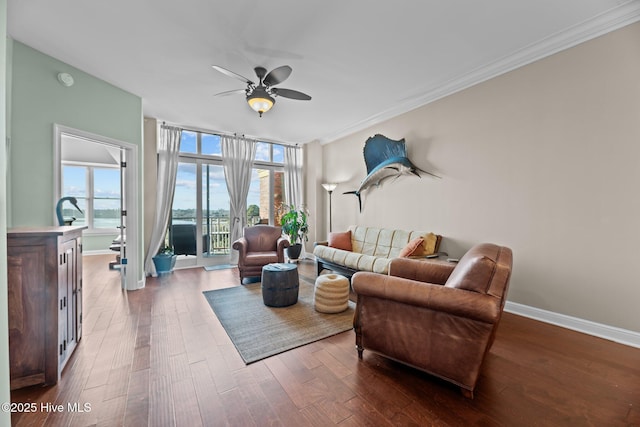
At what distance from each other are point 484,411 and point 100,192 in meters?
9.03

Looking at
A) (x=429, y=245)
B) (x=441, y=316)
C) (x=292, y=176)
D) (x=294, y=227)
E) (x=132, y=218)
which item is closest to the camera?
(x=441, y=316)

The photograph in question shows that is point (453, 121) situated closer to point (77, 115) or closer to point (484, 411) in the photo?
point (484, 411)

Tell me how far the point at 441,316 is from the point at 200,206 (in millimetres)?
5076

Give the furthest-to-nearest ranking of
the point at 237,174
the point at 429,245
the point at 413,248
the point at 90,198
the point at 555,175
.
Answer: the point at 90,198 → the point at 237,174 → the point at 429,245 → the point at 413,248 → the point at 555,175

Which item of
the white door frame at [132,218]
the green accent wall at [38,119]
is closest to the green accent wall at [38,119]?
the green accent wall at [38,119]

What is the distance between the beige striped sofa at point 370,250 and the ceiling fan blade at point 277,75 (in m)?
2.58

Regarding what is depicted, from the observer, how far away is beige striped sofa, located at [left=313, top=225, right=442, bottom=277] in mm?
3531

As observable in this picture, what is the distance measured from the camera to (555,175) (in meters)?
2.69

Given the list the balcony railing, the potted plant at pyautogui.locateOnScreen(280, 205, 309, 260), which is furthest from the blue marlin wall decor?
the balcony railing

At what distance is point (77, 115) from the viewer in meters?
3.14

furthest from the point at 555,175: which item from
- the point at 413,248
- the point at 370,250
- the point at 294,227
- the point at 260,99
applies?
the point at 294,227

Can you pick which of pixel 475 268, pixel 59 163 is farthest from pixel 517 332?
pixel 59 163

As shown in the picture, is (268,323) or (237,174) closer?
(268,323)

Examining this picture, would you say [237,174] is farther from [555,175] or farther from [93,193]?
[555,175]
